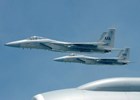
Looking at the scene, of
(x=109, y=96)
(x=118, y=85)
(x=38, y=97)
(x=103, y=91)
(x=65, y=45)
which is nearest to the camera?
(x=109, y=96)

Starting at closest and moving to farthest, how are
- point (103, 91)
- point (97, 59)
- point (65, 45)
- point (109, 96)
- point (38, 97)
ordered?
1. point (109, 96)
2. point (38, 97)
3. point (103, 91)
4. point (65, 45)
5. point (97, 59)

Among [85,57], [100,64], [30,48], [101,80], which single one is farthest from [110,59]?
[101,80]

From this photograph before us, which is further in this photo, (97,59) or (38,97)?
(97,59)

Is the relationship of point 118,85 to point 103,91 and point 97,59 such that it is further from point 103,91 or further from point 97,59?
point 97,59

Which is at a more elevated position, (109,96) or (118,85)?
(118,85)

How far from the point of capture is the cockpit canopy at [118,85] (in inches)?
665

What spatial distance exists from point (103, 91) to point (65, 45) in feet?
435

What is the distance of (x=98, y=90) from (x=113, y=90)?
0.50m

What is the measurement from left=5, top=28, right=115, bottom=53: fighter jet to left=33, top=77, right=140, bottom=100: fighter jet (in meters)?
119

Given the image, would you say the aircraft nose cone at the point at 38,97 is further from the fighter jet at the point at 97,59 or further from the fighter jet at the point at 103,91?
the fighter jet at the point at 97,59

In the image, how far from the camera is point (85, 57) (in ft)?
544

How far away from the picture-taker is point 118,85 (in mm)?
16922

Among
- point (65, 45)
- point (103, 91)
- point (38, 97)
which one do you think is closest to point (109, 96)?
point (103, 91)

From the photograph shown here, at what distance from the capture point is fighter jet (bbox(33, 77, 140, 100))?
1584cm
